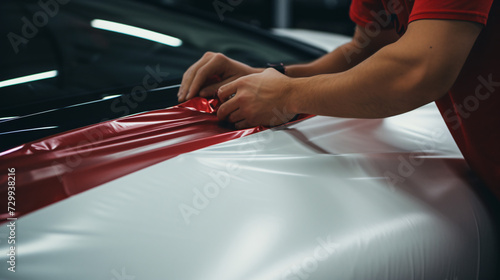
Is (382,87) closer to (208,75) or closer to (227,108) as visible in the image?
(227,108)

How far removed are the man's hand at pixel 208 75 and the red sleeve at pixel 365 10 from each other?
0.33m

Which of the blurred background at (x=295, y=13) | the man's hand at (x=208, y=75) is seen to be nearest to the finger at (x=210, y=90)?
the man's hand at (x=208, y=75)

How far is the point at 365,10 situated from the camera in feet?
3.35

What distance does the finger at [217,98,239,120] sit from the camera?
0.80 metres

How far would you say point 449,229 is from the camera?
648 mm

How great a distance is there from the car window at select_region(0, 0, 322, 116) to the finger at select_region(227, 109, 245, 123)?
0.82ft

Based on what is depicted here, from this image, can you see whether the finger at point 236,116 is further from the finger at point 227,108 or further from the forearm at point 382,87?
the forearm at point 382,87

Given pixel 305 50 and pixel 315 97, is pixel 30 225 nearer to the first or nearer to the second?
pixel 315 97

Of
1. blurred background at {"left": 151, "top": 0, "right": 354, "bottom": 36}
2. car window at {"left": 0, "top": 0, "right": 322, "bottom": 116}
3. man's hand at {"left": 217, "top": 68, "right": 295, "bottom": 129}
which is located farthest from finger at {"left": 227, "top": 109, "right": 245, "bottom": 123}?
blurred background at {"left": 151, "top": 0, "right": 354, "bottom": 36}

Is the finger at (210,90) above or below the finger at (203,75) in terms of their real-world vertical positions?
Answer: below

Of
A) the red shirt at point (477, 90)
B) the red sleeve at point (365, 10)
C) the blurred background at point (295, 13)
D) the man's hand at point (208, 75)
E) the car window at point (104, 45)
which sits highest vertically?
the blurred background at point (295, 13)

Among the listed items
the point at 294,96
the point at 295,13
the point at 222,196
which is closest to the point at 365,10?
the point at 294,96

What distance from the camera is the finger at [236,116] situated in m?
0.80

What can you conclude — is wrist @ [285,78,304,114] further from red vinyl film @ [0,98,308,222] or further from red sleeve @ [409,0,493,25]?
red sleeve @ [409,0,493,25]
